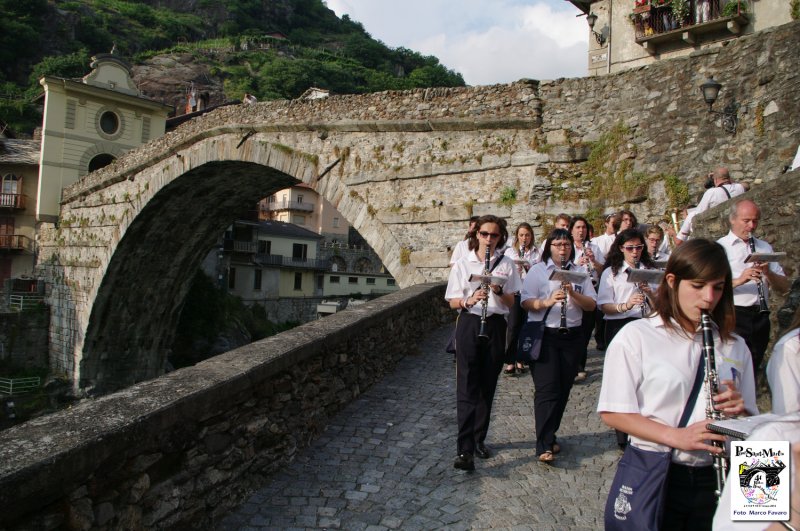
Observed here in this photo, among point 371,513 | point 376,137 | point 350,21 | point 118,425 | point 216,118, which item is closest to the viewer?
point 118,425

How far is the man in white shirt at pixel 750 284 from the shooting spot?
146 inches

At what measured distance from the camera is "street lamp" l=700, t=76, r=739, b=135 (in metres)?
7.23

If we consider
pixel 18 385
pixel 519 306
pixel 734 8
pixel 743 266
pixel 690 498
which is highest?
pixel 734 8

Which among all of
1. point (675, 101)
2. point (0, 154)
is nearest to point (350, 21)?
point (0, 154)

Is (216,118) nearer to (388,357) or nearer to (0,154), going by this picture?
(388,357)

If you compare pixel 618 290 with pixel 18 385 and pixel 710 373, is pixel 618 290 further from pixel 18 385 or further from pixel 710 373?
pixel 18 385

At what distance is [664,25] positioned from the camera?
14.1m

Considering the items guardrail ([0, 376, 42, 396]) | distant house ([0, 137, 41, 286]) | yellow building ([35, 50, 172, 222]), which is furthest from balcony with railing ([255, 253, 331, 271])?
guardrail ([0, 376, 42, 396])

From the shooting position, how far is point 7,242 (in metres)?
25.0

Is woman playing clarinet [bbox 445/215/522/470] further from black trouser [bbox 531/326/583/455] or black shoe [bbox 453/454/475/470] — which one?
black trouser [bbox 531/326/583/455]

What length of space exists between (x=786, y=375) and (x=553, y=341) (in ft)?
6.76

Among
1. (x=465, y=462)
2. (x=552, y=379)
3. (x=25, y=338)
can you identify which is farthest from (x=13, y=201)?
(x=552, y=379)

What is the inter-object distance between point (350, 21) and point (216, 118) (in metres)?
86.3

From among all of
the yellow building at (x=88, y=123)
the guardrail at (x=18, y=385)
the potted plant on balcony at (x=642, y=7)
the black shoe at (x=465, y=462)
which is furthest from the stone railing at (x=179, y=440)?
the yellow building at (x=88, y=123)
